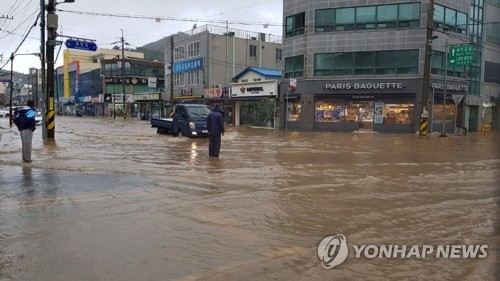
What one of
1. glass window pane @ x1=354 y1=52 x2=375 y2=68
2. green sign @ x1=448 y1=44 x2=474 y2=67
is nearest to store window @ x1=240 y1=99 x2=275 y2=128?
glass window pane @ x1=354 y1=52 x2=375 y2=68

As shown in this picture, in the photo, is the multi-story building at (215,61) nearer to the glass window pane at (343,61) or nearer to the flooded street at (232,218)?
the glass window pane at (343,61)

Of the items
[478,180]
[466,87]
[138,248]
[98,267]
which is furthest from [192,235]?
[466,87]

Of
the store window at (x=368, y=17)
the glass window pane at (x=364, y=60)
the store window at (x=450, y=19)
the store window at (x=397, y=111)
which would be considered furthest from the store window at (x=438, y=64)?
the glass window pane at (x=364, y=60)

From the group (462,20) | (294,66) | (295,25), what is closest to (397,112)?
(294,66)

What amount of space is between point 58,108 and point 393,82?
269ft

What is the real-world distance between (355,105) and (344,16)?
22.4 feet

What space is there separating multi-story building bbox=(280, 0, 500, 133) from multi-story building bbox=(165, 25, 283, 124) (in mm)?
9657

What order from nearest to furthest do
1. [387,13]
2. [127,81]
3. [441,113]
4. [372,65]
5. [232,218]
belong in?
[232,218] < [387,13] < [372,65] < [441,113] < [127,81]

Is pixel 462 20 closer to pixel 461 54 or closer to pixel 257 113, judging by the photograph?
pixel 461 54

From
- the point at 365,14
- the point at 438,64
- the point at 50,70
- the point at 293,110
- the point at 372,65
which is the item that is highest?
the point at 365,14

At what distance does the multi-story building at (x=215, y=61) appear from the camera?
4607 cm

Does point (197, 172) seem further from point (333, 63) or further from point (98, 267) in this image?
point (333, 63)

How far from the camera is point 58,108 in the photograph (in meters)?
96.1

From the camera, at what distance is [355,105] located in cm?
3441
